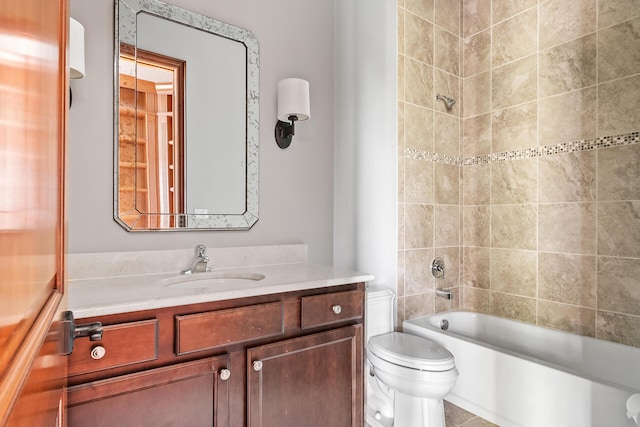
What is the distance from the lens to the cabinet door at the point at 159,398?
1.05 metres

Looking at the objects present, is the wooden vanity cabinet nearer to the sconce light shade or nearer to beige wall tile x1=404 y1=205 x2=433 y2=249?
beige wall tile x1=404 y1=205 x2=433 y2=249

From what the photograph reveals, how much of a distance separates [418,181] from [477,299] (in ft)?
3.03

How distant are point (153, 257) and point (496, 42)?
7.88 ft

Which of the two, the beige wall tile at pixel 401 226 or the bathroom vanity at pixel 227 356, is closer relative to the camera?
the bathroom vanity at pixel 227 356

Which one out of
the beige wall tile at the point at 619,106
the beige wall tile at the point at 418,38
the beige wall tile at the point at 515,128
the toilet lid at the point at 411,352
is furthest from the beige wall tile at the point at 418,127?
the toilet lid at the point at 411,352

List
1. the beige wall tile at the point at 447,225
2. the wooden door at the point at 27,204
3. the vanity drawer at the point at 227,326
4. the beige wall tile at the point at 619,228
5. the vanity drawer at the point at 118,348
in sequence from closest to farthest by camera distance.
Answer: the wooden door at the point at 27,204 < the vanity drawer at the point at 118,348 < the vanity drawer at the point at 227,326 < the beige wall tile at the point at 619,228 < the beige wall tile at the point at 447,225

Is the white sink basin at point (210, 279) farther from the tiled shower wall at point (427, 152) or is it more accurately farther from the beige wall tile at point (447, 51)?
the beige wall tile at point (447, 51)

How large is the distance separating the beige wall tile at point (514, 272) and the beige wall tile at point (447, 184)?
0.43 metres

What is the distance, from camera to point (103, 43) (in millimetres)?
1567

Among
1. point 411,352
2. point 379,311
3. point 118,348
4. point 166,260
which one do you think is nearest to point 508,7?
point 379,311

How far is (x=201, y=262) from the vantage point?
172 cm

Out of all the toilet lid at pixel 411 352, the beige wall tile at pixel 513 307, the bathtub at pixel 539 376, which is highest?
the beige wall tile at pixel 513 307

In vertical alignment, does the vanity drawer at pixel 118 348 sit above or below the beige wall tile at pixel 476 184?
below

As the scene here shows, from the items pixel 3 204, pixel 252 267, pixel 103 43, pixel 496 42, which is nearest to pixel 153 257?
pixel 252 267
